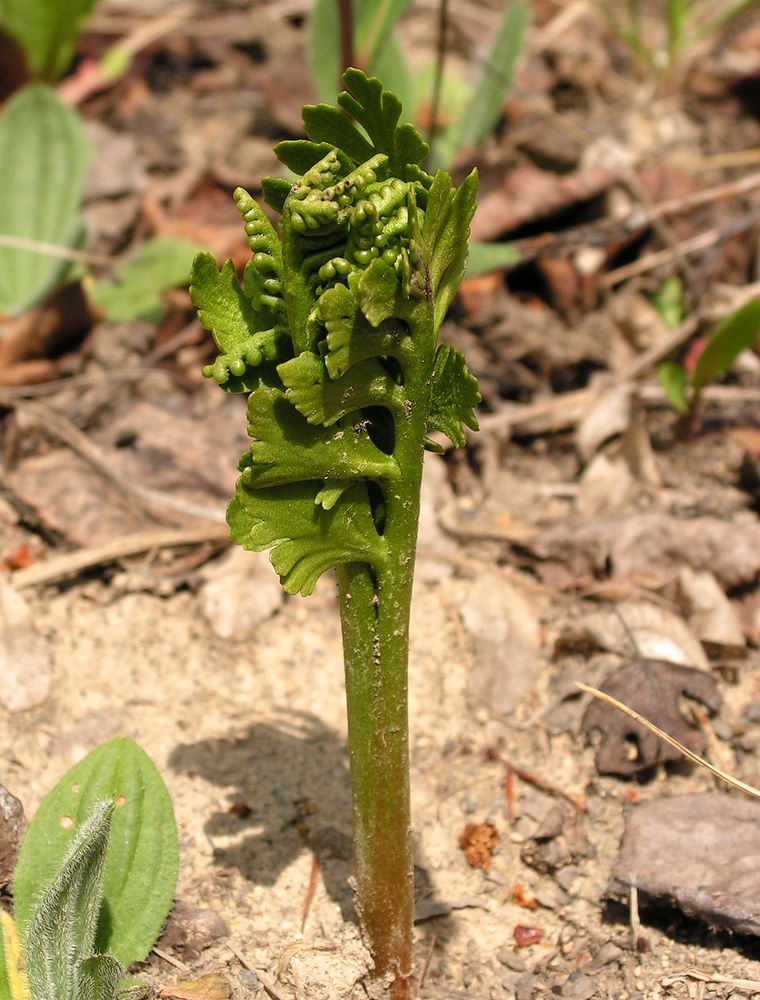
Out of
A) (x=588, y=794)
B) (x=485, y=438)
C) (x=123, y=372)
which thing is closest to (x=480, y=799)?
(x=588, y=794)

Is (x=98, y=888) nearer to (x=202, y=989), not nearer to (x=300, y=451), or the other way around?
(x=202, y=989)

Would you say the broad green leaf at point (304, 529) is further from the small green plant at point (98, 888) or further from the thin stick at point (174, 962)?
the thin stick at point (174, 962)

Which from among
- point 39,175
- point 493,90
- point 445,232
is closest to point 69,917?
point 445,232

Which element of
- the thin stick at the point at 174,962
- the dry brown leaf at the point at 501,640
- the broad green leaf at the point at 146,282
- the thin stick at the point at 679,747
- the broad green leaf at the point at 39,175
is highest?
the broad green leaf at the point at 39,175

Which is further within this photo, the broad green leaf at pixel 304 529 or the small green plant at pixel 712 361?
the small green plant at pixel 712 361

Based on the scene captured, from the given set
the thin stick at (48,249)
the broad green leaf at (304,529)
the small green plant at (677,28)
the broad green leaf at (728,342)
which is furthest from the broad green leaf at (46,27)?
the broad green leaf at (304,529)

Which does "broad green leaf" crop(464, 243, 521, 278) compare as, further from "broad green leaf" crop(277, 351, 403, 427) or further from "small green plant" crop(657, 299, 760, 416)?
"broad green leaf" crop(277, 351, 403, 427)

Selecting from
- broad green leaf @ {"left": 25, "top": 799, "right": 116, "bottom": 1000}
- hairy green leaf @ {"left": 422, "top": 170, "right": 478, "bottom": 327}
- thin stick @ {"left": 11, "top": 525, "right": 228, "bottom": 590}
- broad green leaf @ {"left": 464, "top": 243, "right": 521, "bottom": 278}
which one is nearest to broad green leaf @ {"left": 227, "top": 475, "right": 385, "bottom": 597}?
hairy green leaf @ {"left": 422, "top": 170, "right": 478, "bottom": 327}
